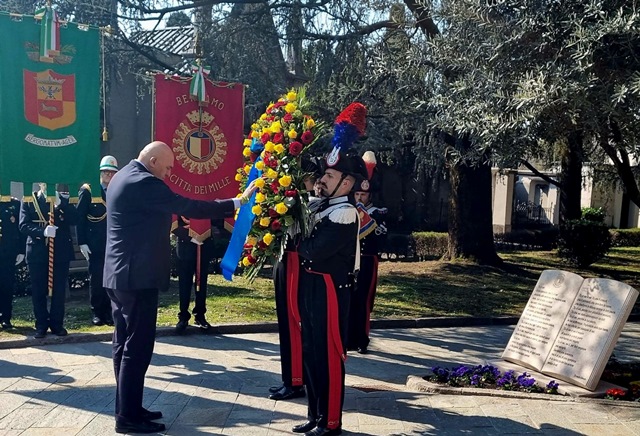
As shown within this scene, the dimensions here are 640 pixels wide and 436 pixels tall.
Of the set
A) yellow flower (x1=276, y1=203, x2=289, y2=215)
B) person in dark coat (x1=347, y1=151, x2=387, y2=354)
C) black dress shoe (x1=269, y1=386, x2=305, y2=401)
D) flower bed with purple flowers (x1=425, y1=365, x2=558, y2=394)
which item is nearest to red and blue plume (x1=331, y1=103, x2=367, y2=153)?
yellow flower (x1=276, y1=203, x2=289, y2=215)

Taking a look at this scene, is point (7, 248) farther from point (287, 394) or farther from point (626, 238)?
point (626, 238)

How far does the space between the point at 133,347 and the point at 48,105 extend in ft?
12.5

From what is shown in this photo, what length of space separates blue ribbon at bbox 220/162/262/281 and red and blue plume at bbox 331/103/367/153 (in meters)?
0.78

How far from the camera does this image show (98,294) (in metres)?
8.92

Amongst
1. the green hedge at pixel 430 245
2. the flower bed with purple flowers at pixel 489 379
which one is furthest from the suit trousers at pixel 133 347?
the green hedge at pixel 430 245

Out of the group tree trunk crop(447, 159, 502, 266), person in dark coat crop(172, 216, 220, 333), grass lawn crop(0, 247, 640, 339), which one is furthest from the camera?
tree trunk crop(447, 159, 502, 266)

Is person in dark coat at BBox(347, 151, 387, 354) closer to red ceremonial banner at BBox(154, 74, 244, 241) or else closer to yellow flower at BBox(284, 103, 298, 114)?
red ceremonial banner at BBox(154, 74, 244, 241)

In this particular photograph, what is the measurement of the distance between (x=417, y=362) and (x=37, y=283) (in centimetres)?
465

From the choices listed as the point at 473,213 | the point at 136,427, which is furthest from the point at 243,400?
the point at 473,213

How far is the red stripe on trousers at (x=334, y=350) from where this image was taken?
4.82 meters

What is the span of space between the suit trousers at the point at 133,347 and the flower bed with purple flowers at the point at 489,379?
2799mm

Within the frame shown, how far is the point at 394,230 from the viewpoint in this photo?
24.5m

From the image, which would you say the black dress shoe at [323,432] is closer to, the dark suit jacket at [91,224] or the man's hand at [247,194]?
the man's hand at [247,194]

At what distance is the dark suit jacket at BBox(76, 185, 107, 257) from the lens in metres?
8.77
